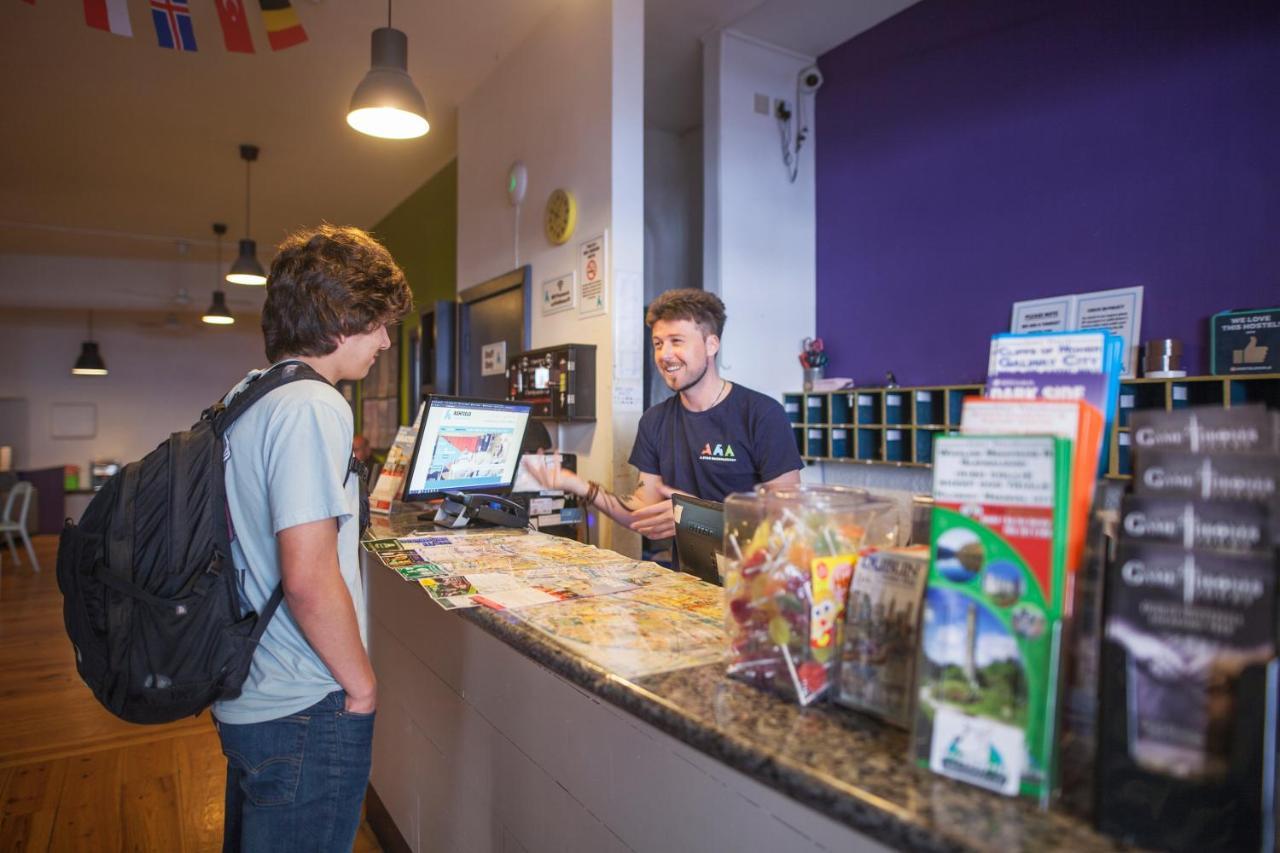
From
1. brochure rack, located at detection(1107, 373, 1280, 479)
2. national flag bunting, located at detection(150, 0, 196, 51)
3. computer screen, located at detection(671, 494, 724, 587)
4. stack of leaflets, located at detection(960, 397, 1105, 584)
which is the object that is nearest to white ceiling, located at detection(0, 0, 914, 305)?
national flag bunting, located at detection(150, 0, 196, 51)

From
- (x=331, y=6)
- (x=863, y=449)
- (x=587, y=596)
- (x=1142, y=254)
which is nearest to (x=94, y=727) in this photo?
(x=587, y=596)

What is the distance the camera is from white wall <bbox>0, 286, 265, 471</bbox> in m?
9.82

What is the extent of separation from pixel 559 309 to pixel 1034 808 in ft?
11.1

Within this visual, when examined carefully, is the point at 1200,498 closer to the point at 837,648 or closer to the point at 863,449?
the point at 837,648

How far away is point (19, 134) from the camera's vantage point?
5.34 metres

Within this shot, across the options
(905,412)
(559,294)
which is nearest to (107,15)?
(559,294)

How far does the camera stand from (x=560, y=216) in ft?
12.2

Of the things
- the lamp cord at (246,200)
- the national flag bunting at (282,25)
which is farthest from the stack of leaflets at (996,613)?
the lamp cord at (246,200)

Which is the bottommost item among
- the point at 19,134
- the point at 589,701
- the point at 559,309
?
the point at 589,701

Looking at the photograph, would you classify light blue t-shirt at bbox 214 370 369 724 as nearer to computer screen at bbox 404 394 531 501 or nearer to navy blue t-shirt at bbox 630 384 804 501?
computer screen at bbox 404 394 531 501

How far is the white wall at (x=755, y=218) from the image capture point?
4.10 metres

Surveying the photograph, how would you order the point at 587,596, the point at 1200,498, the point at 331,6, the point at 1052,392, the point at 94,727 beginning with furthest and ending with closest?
the point at 331,6, the point at 94,727, the point at 587,596, the point at 1052,392, the point at 1200,498

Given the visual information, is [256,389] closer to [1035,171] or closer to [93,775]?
[93,775]

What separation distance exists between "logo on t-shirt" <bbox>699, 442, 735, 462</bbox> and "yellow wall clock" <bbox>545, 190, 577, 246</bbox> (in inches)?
64.8
